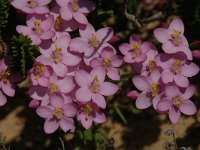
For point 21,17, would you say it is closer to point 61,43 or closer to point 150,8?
point 61,43

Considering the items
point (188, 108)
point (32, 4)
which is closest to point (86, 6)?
point (32, 4)

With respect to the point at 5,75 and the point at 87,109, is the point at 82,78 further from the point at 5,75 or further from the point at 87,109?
the point at 5,75

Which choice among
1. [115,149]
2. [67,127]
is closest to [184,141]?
[115,149]

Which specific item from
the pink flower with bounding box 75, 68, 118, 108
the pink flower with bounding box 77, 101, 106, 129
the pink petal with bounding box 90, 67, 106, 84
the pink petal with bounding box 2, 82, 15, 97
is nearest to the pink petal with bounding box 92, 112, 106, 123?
the pink flower with bounding box 77, 101, 106, 129

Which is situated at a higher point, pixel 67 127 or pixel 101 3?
pixel 101 3

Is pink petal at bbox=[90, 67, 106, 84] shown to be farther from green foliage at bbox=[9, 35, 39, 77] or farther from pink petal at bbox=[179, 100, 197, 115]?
pink petal at bbox=[179, 100, 197, 115]

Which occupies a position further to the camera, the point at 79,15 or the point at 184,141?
the point at 184,141

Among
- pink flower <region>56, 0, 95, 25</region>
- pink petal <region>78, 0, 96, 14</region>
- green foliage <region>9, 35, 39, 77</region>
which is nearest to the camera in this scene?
green foliage <region>9, 35, 39, 77</region>
